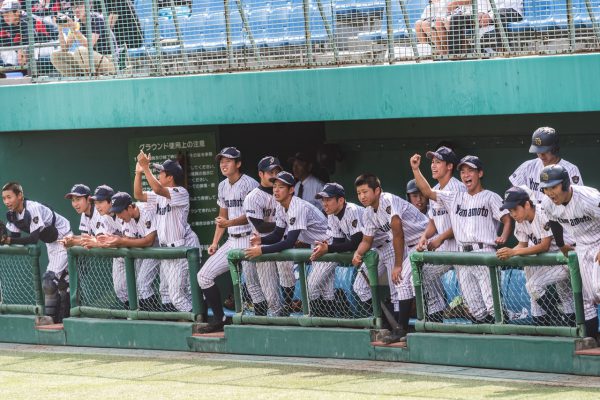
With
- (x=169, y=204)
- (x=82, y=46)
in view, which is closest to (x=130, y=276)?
(x=169, y=204)

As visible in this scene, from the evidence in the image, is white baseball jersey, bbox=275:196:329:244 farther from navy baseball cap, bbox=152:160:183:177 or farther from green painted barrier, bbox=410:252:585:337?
navy baseball cap, bbox=152:160:183:177

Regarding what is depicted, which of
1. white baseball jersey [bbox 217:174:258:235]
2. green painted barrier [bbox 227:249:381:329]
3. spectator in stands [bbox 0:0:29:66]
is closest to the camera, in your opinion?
green painted barrier [bbox 227:249:381:329]

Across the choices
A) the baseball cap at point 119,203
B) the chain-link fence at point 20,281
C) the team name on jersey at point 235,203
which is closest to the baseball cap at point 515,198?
the team name on jersey at point 235,203

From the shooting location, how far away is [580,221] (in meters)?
8.57

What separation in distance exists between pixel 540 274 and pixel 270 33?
4.08 meters

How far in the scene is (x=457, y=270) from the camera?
30.5 ft

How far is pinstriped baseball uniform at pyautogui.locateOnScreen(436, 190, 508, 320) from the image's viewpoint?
925 cm

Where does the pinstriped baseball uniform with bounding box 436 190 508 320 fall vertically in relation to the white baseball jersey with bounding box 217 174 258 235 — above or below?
below

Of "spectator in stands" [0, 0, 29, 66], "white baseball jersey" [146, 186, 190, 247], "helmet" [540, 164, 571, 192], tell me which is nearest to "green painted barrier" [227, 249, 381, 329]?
"white baseball jersey" [146, 186, 190, 247]

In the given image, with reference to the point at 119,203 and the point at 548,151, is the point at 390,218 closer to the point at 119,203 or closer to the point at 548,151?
the point at 548,151

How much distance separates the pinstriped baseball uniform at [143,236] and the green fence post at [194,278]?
449 millimetres

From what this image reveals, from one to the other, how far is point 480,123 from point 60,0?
4442mm

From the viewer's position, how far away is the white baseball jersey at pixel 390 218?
980cm

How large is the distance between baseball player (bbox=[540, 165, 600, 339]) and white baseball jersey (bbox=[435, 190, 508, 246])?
86cm
